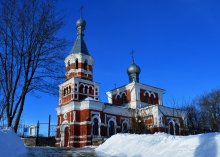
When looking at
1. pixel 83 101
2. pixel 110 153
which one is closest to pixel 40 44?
pixel 110 153

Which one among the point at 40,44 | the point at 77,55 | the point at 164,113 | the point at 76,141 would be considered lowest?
the point at 76,141

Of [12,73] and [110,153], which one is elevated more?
[12,73]

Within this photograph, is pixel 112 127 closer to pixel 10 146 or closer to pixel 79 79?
pixel 79 79

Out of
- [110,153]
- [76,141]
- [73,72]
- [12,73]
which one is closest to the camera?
[110,153]

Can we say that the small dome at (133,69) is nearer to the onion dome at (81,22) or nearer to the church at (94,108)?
the church at (94,108)

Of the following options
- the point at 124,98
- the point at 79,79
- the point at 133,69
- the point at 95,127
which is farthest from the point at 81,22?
the point at 95,127

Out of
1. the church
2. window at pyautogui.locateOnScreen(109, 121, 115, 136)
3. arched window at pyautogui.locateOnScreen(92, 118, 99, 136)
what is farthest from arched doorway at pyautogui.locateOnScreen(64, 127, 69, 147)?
window at pyautogui.locateOnScreen(109, 121, 115, 136)

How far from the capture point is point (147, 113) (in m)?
36.3

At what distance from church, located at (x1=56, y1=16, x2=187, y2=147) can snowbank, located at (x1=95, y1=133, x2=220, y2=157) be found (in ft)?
55.4

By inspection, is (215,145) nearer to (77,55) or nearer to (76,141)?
(76,141)

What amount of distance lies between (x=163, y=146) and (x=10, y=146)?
16.7 ft

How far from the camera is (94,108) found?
32.4m

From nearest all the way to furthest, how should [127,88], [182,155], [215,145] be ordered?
[215,145], [182,155], [127,88]

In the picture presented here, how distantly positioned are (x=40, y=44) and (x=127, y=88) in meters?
26.7
